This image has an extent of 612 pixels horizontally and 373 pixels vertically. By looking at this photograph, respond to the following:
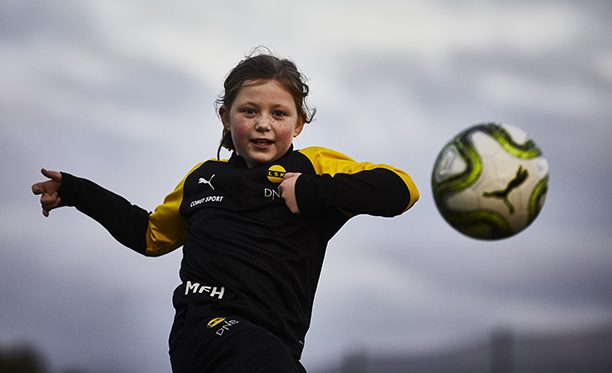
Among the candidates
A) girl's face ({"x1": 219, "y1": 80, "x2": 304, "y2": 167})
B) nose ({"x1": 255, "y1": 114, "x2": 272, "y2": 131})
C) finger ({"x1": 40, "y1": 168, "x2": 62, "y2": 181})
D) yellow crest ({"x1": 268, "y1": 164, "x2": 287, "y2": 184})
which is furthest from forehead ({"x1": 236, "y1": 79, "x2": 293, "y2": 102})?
finger ({"x1": 40, "y1": 168, "x2": 62, "y2": 181})

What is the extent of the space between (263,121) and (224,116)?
0.62m

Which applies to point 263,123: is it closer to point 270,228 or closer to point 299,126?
point 299,126

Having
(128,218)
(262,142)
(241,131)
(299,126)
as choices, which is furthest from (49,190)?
(299,126)

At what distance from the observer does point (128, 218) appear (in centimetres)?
456

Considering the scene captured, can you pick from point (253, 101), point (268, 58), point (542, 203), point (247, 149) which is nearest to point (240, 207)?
point (247, 149)

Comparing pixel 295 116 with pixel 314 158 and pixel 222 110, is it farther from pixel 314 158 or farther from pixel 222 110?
pixel 222 110

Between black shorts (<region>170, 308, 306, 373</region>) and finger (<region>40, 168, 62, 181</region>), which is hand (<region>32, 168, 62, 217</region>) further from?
black shorts (<region>170, 308, 306, 373</region>)

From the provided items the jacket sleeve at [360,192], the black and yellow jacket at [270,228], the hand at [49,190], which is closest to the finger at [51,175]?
the hand at [49,190]

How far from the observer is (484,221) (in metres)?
3.39

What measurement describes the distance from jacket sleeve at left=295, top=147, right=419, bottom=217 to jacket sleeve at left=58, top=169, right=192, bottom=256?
3.94ft

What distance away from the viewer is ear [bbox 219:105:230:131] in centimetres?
452

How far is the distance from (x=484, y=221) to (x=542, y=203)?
14.1 inches

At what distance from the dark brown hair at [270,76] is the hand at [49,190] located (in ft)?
4.22

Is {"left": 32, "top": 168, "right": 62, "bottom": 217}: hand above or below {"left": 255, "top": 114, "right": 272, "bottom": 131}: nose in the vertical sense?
below
